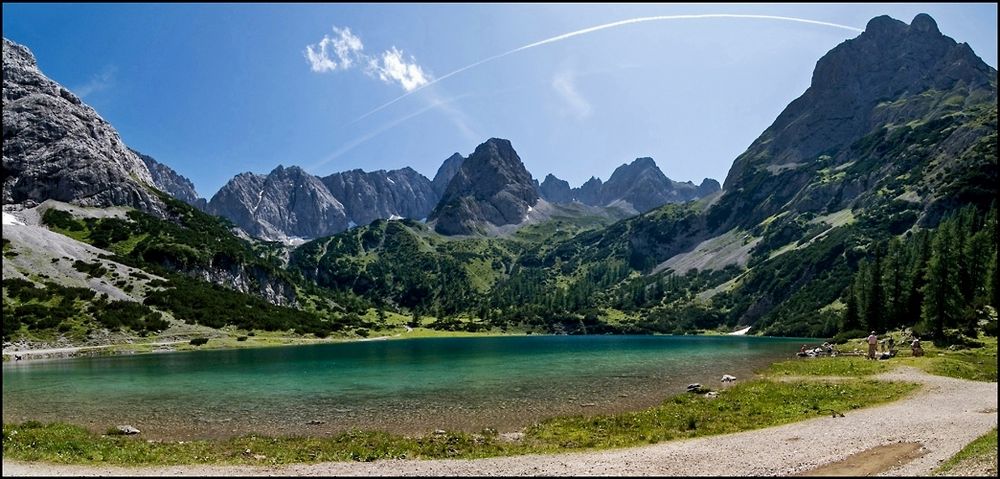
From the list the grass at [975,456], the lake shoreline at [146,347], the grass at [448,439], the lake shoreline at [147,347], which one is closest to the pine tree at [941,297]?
the grass at [448,439]

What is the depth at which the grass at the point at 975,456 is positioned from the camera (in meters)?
18.2

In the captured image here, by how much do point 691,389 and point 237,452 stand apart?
3774 centimetres

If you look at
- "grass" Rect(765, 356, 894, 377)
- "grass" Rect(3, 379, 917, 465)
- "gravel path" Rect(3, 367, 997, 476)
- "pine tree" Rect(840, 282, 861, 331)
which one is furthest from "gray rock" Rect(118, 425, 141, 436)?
"pine tree" Rect(840, 282, 861, 331)

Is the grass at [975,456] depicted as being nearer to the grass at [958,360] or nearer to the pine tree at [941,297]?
the grass at [958,360]

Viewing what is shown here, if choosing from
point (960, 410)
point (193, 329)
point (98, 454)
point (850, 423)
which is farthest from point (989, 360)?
point (193, 329)

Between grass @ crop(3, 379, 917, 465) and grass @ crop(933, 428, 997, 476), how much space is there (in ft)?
36.3

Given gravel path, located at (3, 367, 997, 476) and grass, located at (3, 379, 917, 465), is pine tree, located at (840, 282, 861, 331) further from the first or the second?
gravel path, located at (3, 367, 997, 476)

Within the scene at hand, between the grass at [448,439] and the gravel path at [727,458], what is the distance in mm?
1603

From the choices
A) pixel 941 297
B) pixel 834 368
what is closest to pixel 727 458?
pixel 834 368

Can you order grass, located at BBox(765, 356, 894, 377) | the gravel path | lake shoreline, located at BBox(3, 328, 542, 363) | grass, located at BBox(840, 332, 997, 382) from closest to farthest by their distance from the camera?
the gravel path, grass, located at BBox(840, 332, 997, 382), grass, located at BBox(765, 356, 894, 377), lake shoreline, located at BBox(3, 328, 542, 363)

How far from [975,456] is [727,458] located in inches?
341

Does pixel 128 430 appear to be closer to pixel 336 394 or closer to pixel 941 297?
pixel 336 394

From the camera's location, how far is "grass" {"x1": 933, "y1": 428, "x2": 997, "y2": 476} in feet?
59.7

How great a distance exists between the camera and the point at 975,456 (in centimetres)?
1905
